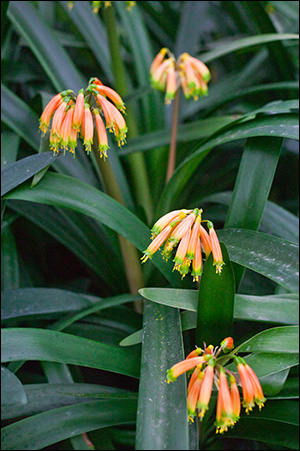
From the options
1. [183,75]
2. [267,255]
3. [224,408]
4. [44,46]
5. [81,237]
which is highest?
[44,46]

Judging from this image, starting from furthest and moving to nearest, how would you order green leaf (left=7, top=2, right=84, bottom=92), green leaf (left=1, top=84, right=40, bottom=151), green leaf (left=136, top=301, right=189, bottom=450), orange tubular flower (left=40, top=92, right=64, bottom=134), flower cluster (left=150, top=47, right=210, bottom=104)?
green leaf (left=7, top=2, right=84, bottom=92)
green leaf (left=1, top=84, right=40, bottom=151)
flower cluster (left=150, top=47, right=210, bottom=104)
orange tubular flower (left=40, top=92, right=64, bottom=134)
green leaf (left=136, top=301, right=189, bottom=450)

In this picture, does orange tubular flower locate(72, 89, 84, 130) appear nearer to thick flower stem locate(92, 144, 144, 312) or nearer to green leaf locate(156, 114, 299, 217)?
thick flower stem locate(92, 144, 144, 312)

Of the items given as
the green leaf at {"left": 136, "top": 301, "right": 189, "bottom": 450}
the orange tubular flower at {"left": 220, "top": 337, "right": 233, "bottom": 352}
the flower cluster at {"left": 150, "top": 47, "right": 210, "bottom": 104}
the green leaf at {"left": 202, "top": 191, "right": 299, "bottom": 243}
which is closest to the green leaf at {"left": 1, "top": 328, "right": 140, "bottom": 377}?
the green leaf at {"left": 136, "top": 301, "right": 189, "bottom": 450}

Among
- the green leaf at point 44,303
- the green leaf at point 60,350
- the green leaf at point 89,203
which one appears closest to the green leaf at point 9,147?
the green leaf at point 89,203

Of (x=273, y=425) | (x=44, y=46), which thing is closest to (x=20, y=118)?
(x=44, y=46)

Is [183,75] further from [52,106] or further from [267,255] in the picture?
[267,255]

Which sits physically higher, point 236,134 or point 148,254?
point 236,134
